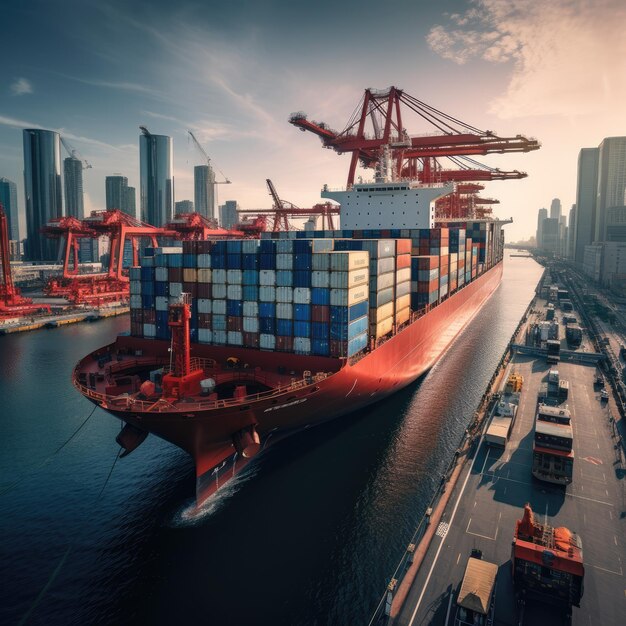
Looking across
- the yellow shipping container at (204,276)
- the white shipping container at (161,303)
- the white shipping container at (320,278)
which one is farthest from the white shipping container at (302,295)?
the white shipping container at (161,303)

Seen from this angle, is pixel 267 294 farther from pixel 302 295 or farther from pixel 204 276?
pixel 204 276

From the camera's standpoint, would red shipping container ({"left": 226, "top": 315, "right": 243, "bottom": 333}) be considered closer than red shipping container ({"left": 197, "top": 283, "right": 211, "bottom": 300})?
Yes

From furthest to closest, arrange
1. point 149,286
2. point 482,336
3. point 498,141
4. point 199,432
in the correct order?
point 482,336 → point 498,141 → point 149,286 → point 199,432

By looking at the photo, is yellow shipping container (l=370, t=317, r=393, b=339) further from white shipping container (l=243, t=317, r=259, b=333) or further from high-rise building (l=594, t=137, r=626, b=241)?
high-rise building (l=594, t=137, r=626, b=241)

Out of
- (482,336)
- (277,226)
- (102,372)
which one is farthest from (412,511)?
(277,226)

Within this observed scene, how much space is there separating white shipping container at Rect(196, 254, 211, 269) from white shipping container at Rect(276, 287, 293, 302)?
4939 mm

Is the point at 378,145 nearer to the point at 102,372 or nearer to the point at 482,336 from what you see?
the point at 482,336

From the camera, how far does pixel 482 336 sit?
57.0m

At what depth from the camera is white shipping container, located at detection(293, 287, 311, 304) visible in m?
24.8

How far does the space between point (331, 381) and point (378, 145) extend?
123 feet

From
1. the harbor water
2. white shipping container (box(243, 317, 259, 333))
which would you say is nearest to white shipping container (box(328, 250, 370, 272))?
white shipping container (box(243, 317, 259, 333))

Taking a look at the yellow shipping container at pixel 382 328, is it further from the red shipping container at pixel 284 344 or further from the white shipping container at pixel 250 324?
the white shipping container at pixel 250 324

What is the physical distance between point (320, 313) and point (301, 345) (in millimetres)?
2140

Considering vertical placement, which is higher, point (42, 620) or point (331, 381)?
point (331, 381)
